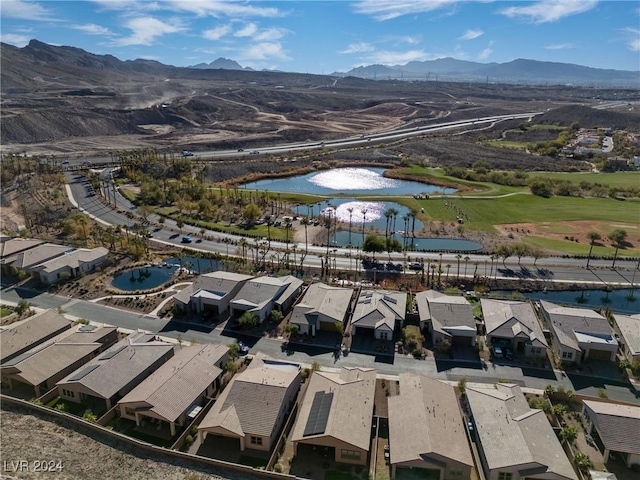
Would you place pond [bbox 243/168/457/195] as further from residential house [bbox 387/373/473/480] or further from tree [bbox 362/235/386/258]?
residential house [bbox 387/373/473/480]

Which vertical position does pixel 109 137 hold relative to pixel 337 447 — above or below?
above

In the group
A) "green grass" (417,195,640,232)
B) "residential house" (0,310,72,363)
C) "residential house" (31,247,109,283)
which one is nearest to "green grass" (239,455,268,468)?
"residential house" (0,310,72,363)

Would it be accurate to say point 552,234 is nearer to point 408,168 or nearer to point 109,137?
point 408,168

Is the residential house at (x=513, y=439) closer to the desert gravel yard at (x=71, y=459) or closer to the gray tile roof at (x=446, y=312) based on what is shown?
the gray tile roof at (x=446, y=312)

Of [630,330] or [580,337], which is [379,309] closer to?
[580,337]

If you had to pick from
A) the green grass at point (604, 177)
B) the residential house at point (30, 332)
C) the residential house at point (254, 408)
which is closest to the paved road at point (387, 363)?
the residential house at point (30, 332)

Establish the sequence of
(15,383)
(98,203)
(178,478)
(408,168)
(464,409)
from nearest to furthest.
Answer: (178,478) < (464,409) < (15,383) < (98,203) < (408,168)

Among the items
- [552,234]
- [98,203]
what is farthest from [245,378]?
[98,203]

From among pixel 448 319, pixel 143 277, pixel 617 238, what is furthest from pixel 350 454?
pixel 617 238
